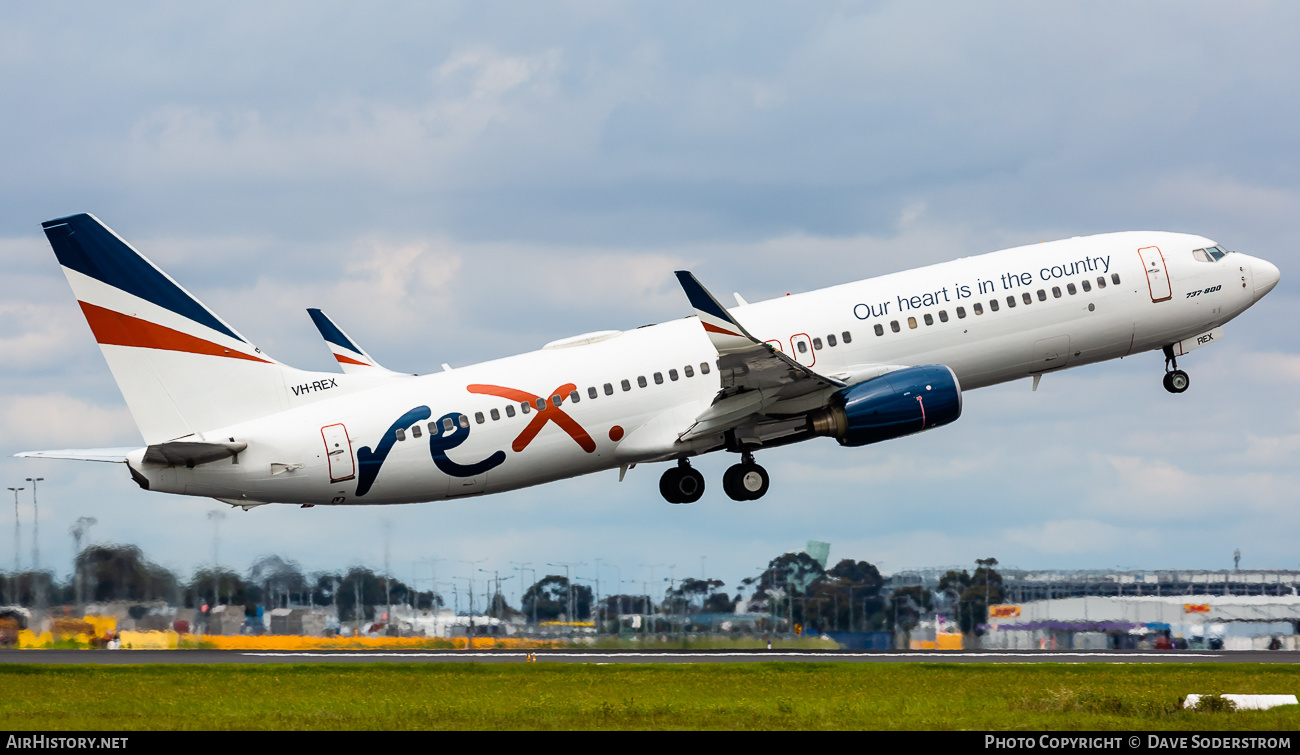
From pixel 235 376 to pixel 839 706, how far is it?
65.4ft

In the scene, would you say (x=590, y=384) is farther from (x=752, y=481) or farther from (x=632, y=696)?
→ (x=632, y=696)

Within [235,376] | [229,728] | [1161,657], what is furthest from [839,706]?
[1161,657]

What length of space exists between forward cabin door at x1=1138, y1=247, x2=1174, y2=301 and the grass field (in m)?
12.0

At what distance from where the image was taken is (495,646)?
68.2 meters

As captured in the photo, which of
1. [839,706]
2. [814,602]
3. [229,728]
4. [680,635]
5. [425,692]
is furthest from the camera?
[814,602]

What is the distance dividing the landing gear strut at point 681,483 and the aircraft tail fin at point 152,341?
1234cm

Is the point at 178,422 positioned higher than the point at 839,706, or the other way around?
the point at 178,422

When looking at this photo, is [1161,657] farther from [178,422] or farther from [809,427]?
[178,422]

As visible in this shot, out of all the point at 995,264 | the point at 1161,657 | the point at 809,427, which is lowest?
the point at 1161,657

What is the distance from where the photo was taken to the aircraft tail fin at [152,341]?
4644cm

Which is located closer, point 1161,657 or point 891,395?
point 891,395

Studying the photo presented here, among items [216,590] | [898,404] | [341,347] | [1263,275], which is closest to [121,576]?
[216,590]

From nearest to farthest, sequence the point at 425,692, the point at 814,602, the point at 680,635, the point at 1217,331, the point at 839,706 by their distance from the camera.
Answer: the point at 839,706, the point at 425,692, the point at 1217,331, the point at 680,635, the point at 814,602

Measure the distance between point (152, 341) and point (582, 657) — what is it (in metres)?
21.6
